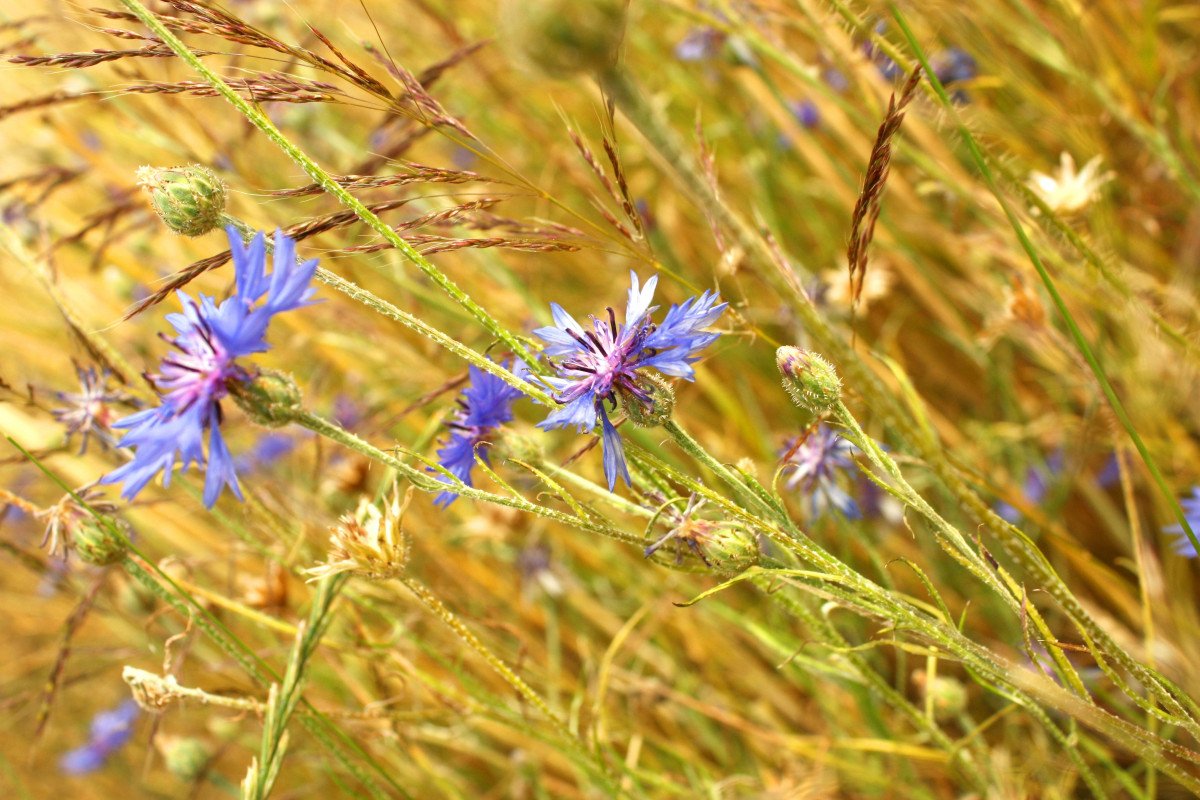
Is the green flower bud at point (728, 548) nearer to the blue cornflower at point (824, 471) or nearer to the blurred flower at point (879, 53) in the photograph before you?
the blue cornflower at point (824, 471)

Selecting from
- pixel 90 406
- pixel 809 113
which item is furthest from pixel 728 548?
pixel 809 113

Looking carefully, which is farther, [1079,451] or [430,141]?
[430,141]

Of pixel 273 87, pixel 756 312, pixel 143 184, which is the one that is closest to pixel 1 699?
pixel 143 184

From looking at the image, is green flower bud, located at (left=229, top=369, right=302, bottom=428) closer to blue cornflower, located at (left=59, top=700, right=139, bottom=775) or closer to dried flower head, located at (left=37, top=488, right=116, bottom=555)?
dried flower head, located at (left=37, top=488, right=116, bottom=555)

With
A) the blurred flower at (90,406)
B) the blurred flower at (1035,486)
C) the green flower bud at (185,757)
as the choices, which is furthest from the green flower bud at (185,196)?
the blurred flower at (1035,486)

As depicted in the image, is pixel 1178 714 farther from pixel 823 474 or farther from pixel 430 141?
pixel 430 141
